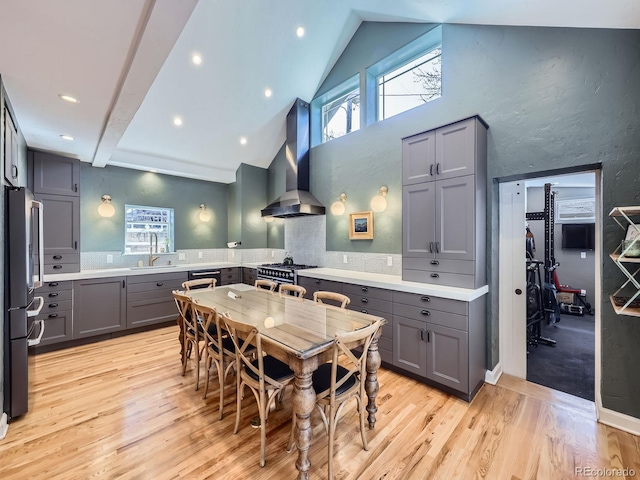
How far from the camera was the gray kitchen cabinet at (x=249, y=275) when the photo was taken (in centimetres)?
501

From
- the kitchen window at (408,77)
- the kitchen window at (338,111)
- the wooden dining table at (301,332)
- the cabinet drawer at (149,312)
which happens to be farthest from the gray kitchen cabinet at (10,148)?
the kitchen window at (408,77)

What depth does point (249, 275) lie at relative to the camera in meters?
5.16

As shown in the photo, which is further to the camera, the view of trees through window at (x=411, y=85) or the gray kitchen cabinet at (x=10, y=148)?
the view of trees through window at (x=411, y=85)

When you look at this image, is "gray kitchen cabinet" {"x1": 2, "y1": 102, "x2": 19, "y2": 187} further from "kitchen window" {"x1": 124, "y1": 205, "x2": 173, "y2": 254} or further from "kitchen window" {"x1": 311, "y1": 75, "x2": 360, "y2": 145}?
"kitchen window" {"x1": 311, "y1": 75, "x2": 360, "y2": 145}

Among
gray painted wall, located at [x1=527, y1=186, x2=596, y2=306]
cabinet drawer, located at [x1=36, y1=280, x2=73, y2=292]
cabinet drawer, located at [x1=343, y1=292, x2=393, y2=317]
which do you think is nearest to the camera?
cabinet drawer, located at [x1=343, y1=292, x2=393, y2=317]

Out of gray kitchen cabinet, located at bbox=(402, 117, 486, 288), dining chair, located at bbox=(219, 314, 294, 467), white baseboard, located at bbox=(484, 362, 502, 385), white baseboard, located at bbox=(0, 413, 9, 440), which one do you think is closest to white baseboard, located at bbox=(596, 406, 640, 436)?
white baseboard, located at bbox=(484, 362, 502, 385)

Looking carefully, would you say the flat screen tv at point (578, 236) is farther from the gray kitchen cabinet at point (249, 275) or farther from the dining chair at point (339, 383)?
the gray kitchen cabinet at point (249, 275)

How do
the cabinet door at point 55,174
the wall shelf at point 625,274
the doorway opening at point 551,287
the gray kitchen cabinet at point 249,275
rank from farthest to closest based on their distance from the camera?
the gray kitchen cabinet at point 249,275 < the cabinet door at point 55,174 < the doorway opening at point 551,287 < the wall shelf at point 625,274

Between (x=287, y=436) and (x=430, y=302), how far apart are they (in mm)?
1634

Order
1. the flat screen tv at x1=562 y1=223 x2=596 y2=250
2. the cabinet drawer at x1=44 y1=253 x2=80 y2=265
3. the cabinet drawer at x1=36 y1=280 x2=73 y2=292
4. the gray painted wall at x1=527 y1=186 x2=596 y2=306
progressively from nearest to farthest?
the cabinet drawer at x1=36 y1=280 x2=73 y2=292, the cabinet drawer at x1=44 y1=253 x2=80 y2=265, the flat screen tv at x1=562 y1=223 x2=596 y2=250, the gray painted wall at x1=527 y1=186 x2=596 y2=306

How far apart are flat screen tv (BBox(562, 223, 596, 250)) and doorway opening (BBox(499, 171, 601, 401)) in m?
0.01

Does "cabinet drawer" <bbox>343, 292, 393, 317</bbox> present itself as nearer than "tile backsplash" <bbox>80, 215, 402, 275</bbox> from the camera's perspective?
Yes

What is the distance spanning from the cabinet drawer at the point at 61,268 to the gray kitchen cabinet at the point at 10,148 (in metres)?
1.63

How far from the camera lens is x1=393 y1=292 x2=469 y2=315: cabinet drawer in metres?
2.37
